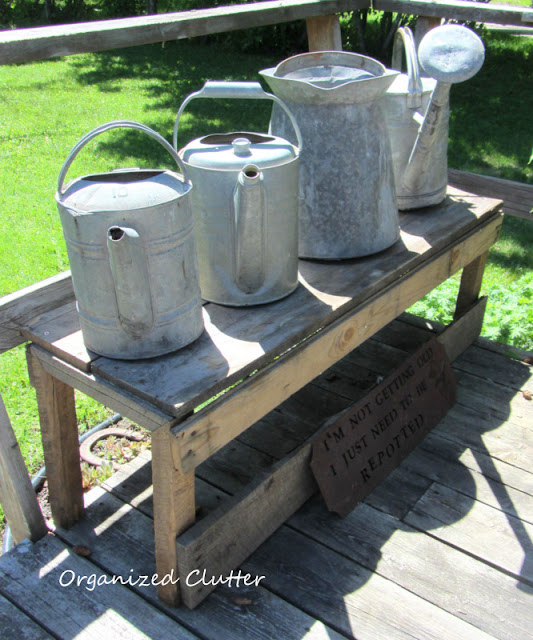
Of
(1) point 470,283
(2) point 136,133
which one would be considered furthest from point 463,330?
(2) point 136,133

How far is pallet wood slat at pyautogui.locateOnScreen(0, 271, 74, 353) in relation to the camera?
5.03 feet

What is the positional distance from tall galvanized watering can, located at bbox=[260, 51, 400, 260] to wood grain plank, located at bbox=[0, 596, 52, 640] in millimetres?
1120

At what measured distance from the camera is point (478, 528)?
179 cm

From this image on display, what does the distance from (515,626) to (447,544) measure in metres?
0.27

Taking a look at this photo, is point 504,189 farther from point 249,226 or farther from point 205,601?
point 205,601

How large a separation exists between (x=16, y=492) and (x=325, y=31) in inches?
78.0

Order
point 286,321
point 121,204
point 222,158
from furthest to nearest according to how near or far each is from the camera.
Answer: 1. point 286,321
2. point 222,158
3. point 121,204

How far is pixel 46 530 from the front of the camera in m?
1.78

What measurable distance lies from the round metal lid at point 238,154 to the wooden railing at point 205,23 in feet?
1.32

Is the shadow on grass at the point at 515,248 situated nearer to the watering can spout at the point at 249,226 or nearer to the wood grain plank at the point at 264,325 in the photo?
the wood grain plank at the point at 264,325

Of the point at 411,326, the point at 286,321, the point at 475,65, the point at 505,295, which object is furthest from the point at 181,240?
the point at 505,295

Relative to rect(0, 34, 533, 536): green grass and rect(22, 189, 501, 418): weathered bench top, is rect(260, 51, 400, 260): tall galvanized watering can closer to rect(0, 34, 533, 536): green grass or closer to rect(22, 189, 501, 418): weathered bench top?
rect(22, 189, 501, 418): weathered bench top

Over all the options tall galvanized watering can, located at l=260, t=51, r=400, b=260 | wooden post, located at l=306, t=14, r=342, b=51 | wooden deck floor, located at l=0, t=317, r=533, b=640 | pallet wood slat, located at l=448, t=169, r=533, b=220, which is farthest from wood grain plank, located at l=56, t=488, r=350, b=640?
wooden post, located at l=306, t=14, r=342, b=51

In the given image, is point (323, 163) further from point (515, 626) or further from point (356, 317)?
point (515, 626)
